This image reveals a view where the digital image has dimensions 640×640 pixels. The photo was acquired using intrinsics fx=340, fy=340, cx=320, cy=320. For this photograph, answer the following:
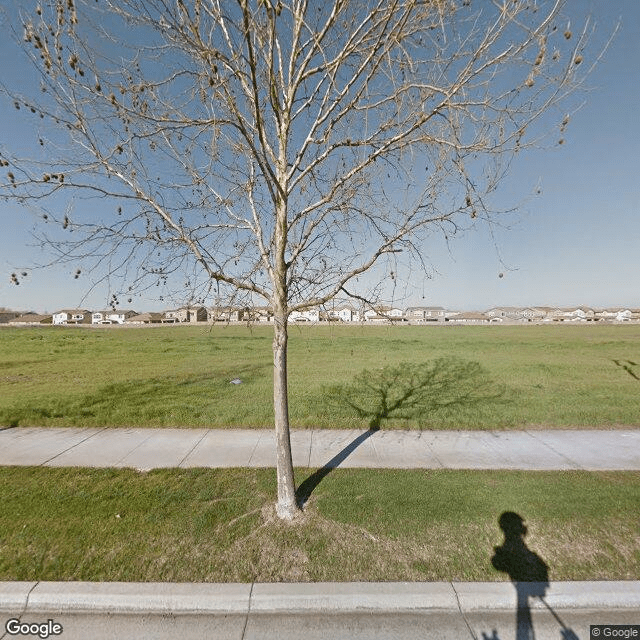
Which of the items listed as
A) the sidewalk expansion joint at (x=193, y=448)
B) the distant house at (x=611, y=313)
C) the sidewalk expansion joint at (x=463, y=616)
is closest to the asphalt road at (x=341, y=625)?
the sidewalk expansion joint at (x=463, y=616)

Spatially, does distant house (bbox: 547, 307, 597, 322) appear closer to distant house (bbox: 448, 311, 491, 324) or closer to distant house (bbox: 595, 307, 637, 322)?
distant house (bbox: 595, 307, 637, 322)

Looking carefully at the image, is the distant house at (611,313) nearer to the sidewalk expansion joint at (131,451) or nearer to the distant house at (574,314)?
the distant house at (574,314)

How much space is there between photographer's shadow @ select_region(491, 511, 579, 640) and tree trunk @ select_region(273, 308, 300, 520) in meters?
2.13

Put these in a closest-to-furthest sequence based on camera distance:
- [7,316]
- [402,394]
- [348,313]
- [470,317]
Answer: [348,313] → [402,394] → [7,316] → [470,317]

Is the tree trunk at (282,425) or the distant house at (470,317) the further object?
the distant house at (470,317)

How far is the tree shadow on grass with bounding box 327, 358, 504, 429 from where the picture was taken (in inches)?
323

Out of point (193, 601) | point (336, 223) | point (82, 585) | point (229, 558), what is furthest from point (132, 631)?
point (336, 223)

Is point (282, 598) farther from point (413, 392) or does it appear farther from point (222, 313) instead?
point (413, 392)

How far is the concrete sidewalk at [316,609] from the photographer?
2623mm

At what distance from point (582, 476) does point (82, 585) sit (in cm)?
606

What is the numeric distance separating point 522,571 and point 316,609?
1899 mm

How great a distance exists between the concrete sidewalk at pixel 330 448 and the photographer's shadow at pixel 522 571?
1.55 meters

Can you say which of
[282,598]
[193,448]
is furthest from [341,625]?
[193,448]

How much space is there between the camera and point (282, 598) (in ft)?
9.24
